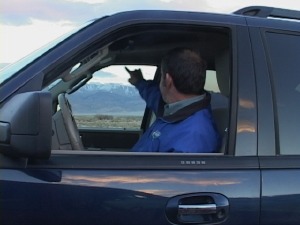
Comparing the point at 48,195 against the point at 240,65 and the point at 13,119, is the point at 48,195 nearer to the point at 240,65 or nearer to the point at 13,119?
the point at 13,119

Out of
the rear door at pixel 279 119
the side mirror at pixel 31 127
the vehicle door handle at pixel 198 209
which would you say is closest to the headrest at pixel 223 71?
the rear door at pixel 279 119

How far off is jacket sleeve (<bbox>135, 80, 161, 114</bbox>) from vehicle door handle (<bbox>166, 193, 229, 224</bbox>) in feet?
3.51

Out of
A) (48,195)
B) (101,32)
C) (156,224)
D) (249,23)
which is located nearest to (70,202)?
(48,195)

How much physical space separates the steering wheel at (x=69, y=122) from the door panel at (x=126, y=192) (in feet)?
1.67

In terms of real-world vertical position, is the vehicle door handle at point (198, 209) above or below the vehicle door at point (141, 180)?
below

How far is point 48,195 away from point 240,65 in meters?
1.06

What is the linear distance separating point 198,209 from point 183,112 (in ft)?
2.12

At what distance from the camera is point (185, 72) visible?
107 inches

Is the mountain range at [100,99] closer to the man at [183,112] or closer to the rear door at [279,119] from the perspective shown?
the man at [183,112]

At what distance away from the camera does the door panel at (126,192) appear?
2.00 metres

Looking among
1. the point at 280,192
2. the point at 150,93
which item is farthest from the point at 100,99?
the point at 280,192

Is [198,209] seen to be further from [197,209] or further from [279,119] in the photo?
[279,119]

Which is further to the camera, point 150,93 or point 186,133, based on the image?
point 150,93

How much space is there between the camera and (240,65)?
7.89 ft
